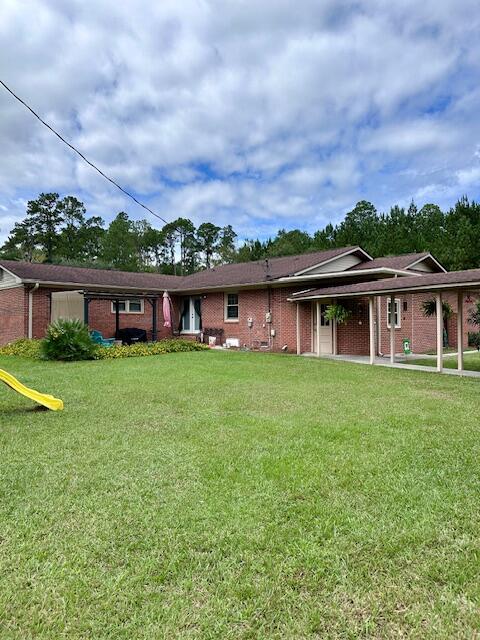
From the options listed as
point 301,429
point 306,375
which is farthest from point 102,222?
point 301,429

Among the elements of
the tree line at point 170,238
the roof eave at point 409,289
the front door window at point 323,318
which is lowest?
the front door window at point 323,318

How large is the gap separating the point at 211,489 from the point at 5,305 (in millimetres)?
16764

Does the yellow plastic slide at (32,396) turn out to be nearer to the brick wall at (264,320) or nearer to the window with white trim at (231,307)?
the brick wall at (264,320)

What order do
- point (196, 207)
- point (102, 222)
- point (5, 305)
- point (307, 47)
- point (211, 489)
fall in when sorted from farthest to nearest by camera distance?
point (102, 222)
point (196, 207)
point (5, 305)
point (307, 47)
point (211, 489)

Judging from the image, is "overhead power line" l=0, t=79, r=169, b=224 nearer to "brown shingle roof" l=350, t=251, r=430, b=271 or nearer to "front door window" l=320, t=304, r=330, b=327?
"front door window" l=320, t=304, r=330, b=327

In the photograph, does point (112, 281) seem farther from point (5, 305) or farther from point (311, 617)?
point (311, 617)

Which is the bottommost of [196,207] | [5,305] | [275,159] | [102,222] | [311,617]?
[311,617]

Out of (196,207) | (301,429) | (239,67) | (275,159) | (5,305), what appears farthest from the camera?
(196,207)

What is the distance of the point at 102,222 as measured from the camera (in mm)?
52625

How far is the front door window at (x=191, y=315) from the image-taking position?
1950 centimetres

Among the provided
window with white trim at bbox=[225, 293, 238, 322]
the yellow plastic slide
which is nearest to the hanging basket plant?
window with white trim at bbox=[225, 293, 238, 322]

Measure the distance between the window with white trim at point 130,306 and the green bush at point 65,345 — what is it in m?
5.32

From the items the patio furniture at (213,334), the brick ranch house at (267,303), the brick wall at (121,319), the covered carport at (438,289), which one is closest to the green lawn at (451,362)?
the covered carport at (438,289)

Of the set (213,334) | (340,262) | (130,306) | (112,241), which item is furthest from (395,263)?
(112,241)
